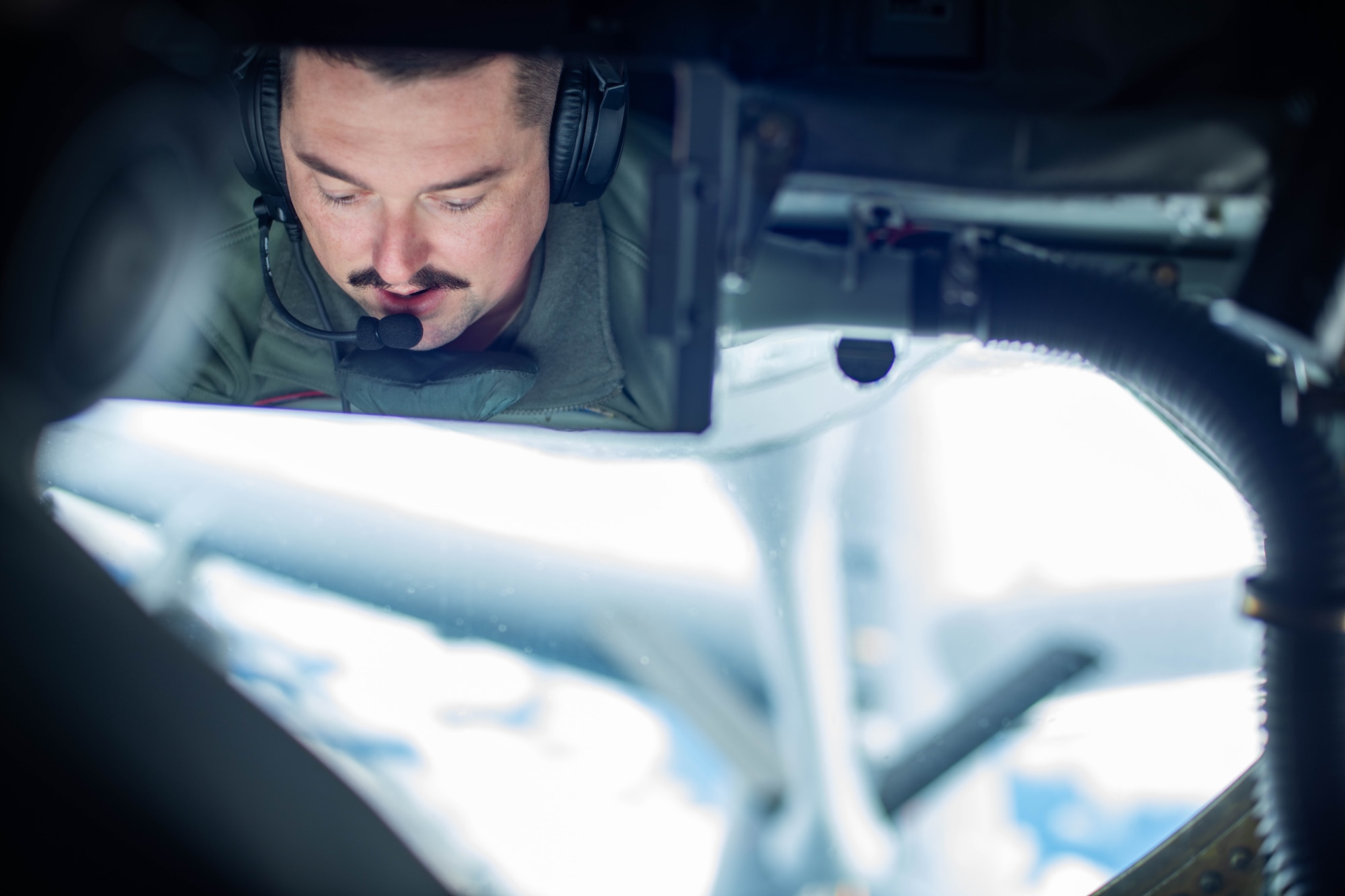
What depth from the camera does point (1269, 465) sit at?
2.61 ft

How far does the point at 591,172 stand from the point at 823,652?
2710 millimetres

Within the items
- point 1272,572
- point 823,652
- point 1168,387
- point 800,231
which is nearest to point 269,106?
point 800,231

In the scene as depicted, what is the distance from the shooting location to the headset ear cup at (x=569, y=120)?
2.63 ft

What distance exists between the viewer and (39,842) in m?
0.38

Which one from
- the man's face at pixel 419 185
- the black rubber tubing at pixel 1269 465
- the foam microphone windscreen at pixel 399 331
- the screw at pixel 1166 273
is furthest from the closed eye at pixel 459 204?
the screw at pixel 1166 273

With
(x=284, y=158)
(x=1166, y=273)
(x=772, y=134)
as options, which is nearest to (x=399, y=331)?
(x=284, y=158)

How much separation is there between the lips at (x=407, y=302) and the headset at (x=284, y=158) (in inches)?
1.5

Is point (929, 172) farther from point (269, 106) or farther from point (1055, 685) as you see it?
point (1055, 685)

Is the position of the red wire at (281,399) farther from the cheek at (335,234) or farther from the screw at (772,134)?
the screw at (772,134)

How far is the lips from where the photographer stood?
82 centimetres

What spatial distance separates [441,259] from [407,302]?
50 millimetres

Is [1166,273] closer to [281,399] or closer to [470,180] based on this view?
[470,180]

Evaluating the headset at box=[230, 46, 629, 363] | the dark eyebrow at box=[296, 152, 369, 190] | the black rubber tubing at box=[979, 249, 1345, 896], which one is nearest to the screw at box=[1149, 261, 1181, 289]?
the black rubber tubing at box=[979, 249, 1345, 896]

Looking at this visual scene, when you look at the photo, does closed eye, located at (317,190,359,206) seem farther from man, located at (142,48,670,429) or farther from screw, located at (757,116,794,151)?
screw, located at (757,116,794,151)
